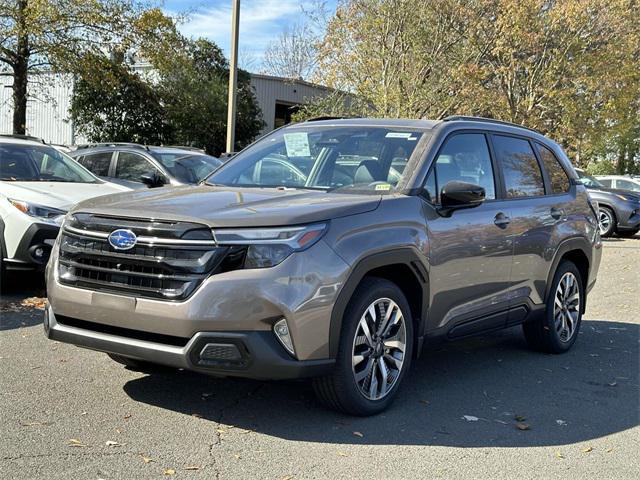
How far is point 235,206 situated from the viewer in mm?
4172

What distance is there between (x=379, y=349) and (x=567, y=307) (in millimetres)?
2812

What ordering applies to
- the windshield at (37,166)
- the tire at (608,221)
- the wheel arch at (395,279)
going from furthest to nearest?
the tire at (608,221), the windshield at (37,166), the wheel arch at (395,279)

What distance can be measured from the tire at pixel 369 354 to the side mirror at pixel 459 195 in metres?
0.74

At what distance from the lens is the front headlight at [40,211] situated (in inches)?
293

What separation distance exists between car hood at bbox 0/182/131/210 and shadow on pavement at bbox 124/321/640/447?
131 inches

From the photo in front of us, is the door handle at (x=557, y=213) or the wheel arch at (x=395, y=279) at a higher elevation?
the door handle at (x=557, y=213)

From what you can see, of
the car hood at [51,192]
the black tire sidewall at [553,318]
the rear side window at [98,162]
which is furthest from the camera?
the rear side window at [98,162]

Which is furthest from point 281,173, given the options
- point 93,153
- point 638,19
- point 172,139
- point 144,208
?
point 172,139

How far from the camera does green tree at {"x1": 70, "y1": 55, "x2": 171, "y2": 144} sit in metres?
26.6

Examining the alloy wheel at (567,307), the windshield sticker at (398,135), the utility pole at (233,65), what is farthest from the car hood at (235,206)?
the utility pole at (233,65)

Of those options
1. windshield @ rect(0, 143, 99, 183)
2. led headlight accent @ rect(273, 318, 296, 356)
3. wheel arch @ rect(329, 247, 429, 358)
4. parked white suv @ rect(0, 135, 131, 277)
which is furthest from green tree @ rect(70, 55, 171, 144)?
led headlight accent @ rect(273, 318, 296, 356)

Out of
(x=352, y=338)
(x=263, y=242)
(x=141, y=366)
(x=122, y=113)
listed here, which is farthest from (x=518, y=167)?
(x=122, y=113)

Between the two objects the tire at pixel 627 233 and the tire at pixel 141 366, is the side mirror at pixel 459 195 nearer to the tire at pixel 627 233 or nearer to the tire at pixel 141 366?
the tire at pixel 141 366

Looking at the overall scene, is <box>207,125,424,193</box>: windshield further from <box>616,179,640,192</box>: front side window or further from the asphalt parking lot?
<box>616,179,640,192</box>: front side window
